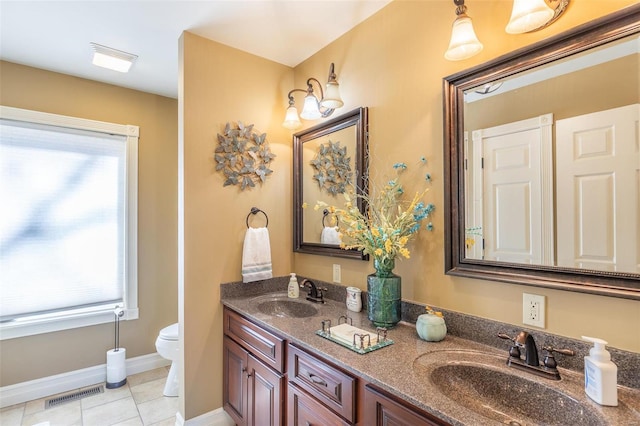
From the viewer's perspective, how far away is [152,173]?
3025 mm

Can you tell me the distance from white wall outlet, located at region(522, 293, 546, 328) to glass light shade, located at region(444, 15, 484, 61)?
98 centimetres

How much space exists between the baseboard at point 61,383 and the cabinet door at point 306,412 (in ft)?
6.85

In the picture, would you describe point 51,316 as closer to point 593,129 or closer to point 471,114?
point 471,114

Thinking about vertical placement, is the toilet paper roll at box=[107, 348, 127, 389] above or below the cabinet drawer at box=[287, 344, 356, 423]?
below

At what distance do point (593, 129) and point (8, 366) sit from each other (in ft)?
12.4

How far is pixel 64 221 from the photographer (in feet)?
8.63

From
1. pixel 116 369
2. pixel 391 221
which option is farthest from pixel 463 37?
pixel 116 369

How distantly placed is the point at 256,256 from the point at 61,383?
1986 mm

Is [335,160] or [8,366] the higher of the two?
[335,160]

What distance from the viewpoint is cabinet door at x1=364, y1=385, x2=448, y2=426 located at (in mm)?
933

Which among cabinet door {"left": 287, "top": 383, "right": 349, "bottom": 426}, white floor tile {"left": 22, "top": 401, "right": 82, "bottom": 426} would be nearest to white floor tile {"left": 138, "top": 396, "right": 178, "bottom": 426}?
white floor tile {"left": 22, "top": 401, "right": 82, "bottom": 426}

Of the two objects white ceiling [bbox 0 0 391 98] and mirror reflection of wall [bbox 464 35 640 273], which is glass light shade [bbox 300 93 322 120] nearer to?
white ceiling [bbox 0 0 391 98]

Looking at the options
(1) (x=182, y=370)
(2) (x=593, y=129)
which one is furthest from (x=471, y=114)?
(1) (x=182, y=370)

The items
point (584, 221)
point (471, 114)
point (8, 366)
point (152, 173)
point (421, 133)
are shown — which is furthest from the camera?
point (152, 173)
